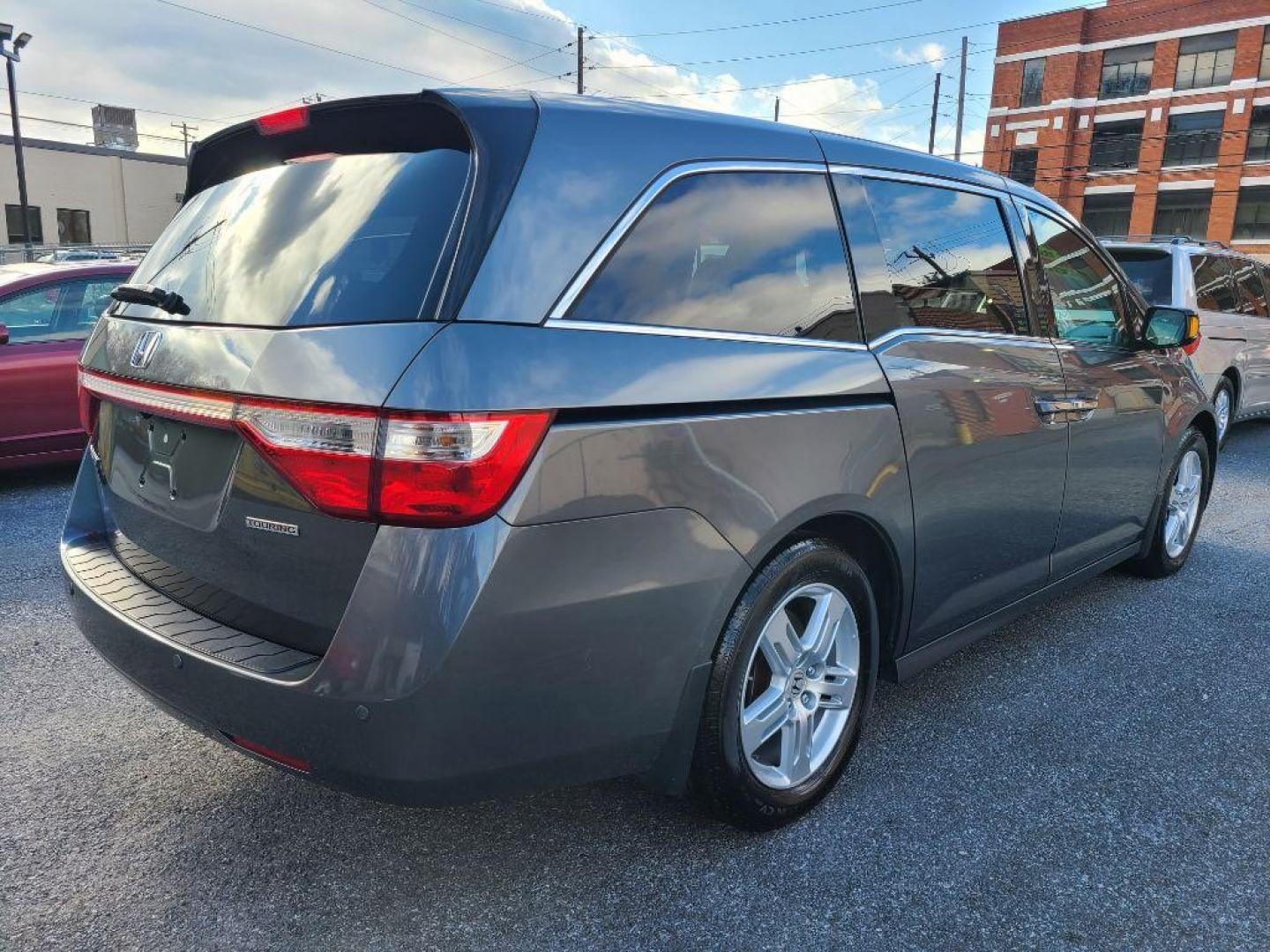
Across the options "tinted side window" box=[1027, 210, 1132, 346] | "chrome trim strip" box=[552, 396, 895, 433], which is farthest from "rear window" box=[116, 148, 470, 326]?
"tinted side window" box=[1027, 210, 1132, 346]

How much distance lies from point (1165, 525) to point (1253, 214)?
44.1m

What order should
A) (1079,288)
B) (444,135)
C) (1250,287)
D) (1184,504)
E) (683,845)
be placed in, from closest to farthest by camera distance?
(444,135) < (683,845) < (1079,288) < (1184,504) < (1250,287)

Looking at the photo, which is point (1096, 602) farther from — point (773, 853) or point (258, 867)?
point (258, 867)

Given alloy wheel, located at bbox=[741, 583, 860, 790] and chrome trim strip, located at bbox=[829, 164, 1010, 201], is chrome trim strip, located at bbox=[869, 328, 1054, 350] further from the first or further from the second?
alloy wheel, located at bbox=[741, 583, 860, 790]

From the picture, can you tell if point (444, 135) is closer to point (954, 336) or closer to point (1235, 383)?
point (954, 336)

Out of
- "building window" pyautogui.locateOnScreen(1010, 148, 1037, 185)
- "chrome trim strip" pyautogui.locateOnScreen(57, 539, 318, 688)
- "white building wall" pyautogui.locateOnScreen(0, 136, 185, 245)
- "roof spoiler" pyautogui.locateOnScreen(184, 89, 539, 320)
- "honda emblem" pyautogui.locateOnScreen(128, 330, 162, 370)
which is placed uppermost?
"building window" pyautogui.locateOnScreen(1010, 148, 1037, 185)

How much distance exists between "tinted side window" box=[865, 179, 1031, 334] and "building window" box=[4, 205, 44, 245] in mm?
42992

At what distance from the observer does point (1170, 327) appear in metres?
3.90

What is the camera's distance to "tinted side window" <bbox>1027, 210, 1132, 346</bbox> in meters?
3.53

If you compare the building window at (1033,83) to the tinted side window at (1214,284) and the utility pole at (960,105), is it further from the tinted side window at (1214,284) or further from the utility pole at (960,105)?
the tinted side window at (1214,284)

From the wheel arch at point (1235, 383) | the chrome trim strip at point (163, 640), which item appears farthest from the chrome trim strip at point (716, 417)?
the wheel arch at point (1235, 383)

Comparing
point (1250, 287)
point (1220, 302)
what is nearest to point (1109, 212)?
point (1250, 287)

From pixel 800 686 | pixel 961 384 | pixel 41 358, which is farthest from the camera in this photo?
pixel 41 358

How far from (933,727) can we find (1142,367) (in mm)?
1926
